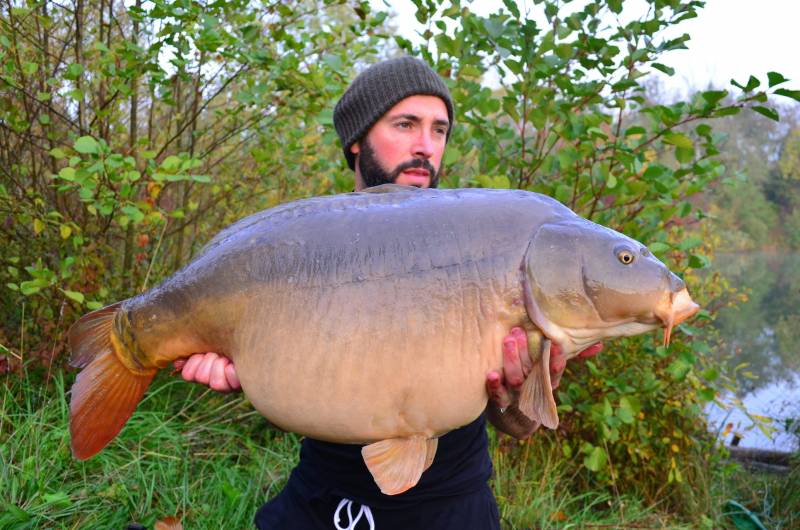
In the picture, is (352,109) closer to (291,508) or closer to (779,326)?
(291,508)

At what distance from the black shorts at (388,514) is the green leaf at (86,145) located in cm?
142

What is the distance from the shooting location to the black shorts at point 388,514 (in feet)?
5.19

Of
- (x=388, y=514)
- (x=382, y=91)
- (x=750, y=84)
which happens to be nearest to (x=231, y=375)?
(x=388, y=514)

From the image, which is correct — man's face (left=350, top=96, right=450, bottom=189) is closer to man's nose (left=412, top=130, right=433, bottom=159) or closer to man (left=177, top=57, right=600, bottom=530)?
man's nose (left=412, top=130, right=433, bottom=159)

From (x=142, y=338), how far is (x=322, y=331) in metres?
0.48

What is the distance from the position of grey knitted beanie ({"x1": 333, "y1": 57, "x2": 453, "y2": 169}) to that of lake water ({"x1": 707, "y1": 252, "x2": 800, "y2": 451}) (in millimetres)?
2367

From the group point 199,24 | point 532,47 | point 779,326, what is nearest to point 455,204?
point 532,47

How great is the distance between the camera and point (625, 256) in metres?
1.33

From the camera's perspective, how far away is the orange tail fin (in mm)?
1492

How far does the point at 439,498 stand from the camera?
1592 millimetres

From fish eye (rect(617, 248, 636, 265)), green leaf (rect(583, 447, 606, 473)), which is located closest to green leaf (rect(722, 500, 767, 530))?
green leaf (rect(583, 447, 606, 473))

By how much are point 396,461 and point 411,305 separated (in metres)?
0.34

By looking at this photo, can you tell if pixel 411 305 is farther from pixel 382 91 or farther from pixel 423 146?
pixel 382 91

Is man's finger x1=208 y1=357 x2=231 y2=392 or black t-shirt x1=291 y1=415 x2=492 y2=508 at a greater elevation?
man's finger x1=208 y1=357 x2=231 y2=392
